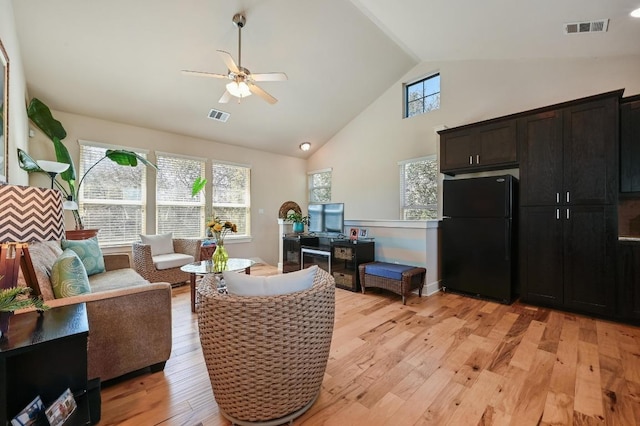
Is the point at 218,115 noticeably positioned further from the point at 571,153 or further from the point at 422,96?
the point at 571,153

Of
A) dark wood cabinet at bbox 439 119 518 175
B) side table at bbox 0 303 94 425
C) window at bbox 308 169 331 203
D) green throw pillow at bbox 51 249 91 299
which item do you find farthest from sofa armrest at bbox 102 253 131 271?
dark wood cabinet at bbox 439 119 518 175

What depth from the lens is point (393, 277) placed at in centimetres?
357

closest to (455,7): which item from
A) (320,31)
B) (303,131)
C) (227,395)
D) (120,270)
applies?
(320,31)

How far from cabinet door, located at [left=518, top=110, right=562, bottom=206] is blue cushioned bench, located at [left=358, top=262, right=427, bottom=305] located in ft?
5.34

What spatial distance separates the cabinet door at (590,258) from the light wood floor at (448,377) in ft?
0.74

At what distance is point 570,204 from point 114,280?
5038mm

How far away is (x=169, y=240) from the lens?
453 cm

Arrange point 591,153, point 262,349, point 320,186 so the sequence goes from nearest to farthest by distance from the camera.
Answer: point 262,349
point 591,153
point 320,186

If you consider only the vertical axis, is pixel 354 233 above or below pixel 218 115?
below

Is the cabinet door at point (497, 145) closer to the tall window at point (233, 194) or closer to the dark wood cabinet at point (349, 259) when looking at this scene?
the dark wood cabinet at point (349, 259)

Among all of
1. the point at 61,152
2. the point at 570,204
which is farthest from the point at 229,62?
the point at 570,204

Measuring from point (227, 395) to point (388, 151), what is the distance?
15.6 ft

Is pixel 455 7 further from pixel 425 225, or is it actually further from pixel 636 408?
pixel 636 408

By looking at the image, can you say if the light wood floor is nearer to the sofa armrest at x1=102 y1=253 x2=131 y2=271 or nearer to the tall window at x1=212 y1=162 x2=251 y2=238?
the sofa armrest at x1=102 y1=253 x2=131 y2=271
